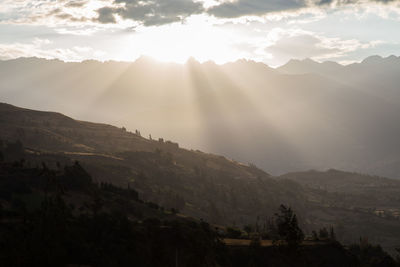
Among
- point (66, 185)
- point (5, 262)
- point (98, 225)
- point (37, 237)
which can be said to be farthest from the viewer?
point (66, 185)

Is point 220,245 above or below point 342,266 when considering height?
above

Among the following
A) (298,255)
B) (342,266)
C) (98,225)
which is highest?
(98,225)

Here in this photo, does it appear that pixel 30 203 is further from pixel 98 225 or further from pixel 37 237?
pixel 37 237

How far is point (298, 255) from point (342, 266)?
25276mm

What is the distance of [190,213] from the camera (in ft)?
629

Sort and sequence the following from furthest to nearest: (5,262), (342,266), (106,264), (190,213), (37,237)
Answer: (190,213) < (342,266) < (106,264) < (37,237) < (5,262)

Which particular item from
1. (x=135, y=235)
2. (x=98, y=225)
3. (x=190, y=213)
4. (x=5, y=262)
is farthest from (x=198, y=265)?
(x=190, y=213)

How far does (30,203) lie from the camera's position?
335 feet

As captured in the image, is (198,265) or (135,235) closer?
(198,265)

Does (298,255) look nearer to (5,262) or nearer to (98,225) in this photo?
(98,225)

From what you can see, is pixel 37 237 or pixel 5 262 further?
pixel 37 237

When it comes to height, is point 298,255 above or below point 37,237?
below

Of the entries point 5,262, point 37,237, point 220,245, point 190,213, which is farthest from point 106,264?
point 190,213

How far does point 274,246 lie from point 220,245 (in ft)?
39.4
